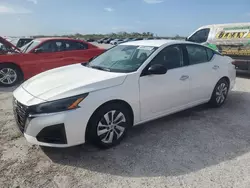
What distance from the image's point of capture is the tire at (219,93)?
511 cm

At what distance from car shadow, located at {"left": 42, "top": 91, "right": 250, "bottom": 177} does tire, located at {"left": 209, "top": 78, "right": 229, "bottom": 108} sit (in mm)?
563

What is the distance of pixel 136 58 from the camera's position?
158 inches

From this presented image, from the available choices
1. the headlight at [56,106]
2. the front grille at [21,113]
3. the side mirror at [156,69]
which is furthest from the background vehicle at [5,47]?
the side mirror at [156,69]

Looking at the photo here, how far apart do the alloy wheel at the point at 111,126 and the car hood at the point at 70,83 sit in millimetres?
422

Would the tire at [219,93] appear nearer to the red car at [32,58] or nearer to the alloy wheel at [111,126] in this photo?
the alloy wheel at [111,126]

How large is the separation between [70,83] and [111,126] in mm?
827

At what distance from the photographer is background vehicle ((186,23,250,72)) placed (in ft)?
27.1

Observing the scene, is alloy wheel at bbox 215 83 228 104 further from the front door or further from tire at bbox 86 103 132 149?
tire at bbox 86 103 132 149

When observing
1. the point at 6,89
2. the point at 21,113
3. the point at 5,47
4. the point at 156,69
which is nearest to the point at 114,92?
the point at 156,69

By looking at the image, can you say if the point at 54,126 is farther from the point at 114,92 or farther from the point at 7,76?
the point at 7,76

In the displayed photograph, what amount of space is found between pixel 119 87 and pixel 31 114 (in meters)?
1.21

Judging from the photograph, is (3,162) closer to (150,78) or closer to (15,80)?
(150,78)

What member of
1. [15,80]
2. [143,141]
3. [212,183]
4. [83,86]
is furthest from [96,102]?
[15,80]

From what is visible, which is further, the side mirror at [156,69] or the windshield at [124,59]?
the windshield at [124,59]
